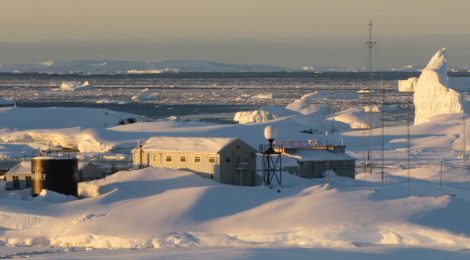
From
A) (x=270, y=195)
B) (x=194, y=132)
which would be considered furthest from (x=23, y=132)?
(x=270, y=195)

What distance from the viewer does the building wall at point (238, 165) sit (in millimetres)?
35688

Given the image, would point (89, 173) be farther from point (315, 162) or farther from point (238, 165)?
point (315, 162)

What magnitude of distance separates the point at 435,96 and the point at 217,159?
4139 cm

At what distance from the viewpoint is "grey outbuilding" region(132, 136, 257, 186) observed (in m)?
35.7

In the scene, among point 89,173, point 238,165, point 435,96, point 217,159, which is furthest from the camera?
point 435,96

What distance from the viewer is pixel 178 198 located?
105ft

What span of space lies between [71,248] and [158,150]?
9.42 metres

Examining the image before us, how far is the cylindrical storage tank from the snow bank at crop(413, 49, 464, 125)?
1662 inches

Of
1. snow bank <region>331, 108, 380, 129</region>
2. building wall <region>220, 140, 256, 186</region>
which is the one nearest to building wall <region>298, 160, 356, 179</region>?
building wall <region>220, 140, 256, 186</region>

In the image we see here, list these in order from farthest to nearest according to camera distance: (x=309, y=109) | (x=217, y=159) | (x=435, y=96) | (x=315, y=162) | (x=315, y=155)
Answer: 1. (x=309, y=109)
2. (x=435, y=96)
3. (x=315, y=155)
4. (x=315, y=162)
5. (x=217, y=159)

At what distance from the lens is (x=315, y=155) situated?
132 feet

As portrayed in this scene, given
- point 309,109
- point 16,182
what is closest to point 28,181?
point 16,182

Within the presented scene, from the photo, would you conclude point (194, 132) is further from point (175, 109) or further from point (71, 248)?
A: point (175, 109)

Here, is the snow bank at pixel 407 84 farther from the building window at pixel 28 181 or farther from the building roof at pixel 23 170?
the building window at pixel 28 181
